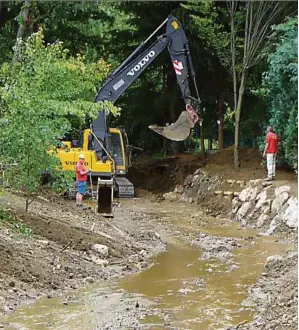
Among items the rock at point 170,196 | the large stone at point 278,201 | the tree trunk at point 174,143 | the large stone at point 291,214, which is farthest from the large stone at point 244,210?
the tree trunk at point 174,143

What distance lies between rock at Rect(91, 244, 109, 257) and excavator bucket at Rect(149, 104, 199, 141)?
956cm

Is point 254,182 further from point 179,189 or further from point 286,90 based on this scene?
point 179,189

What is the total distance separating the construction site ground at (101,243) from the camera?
844 centimetres

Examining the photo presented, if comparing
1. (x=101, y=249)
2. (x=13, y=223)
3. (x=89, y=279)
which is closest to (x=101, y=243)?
(x=101, y=249)

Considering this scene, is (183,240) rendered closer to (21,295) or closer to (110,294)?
(110,294)

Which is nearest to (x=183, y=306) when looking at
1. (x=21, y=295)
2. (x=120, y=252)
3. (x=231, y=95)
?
(x=21, y=295)

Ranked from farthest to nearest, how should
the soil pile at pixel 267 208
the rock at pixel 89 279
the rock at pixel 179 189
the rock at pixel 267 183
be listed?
the rock at pixel 179 189 < the rock at pixel 267 183 < the soil pile at pixel 267 208 < the rock at pixel 89 279

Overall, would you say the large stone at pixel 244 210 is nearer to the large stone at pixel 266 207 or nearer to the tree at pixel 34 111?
the large stone at pixel 266 207

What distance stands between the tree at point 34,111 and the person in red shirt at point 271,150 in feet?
20.6

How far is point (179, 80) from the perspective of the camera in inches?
851

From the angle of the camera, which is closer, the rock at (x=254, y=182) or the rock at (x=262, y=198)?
the rock at (x=262, y=198)

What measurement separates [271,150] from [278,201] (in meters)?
2.20

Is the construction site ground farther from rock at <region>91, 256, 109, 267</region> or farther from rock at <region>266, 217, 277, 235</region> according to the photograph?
rock at <region>266, 217, 277, 235</region>

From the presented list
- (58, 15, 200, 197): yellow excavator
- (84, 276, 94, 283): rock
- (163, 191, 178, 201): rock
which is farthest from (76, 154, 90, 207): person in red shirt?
(84, 276, 94, 283): rock
